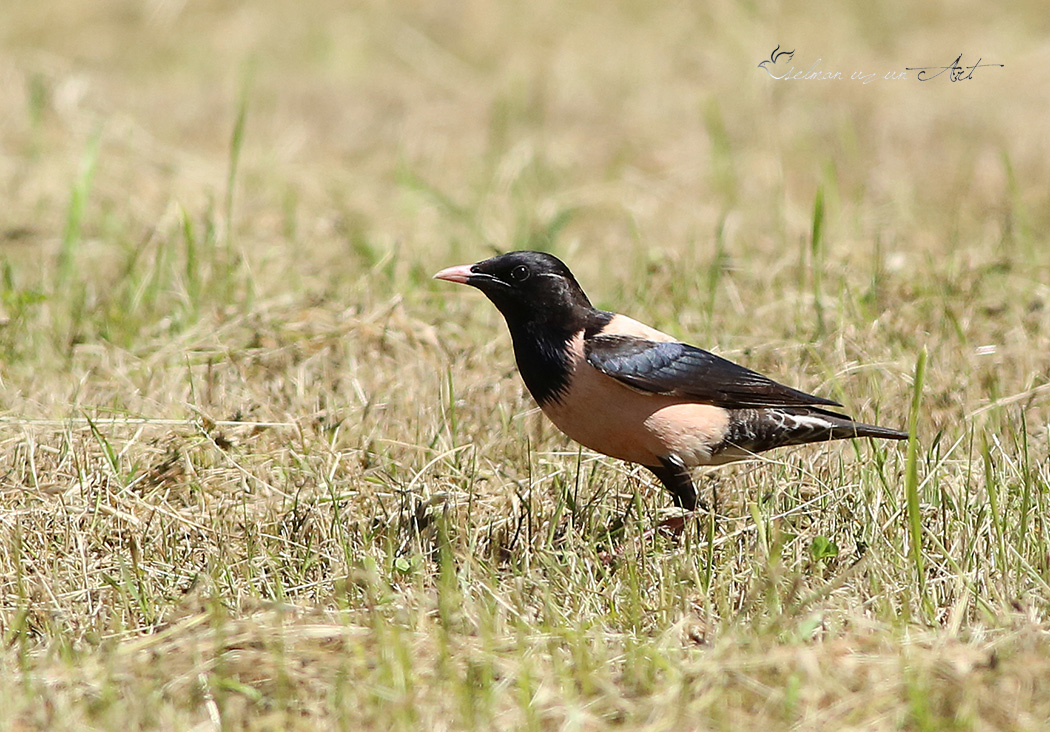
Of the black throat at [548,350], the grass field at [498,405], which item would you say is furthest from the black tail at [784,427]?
the black throat at [548,350]

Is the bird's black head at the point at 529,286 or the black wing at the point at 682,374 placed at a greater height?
the bird's black head at the point at 529,286

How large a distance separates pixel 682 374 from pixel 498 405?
2.81ft

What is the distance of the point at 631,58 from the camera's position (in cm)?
1103

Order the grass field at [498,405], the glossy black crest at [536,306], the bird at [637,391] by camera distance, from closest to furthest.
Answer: the grass field at [498,405], the bird at [637,391], the glossy black crest at [536,306]

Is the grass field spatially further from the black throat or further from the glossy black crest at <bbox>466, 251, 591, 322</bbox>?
the glossy black crest at <bbox>466, 251, 591, 322</bbox>

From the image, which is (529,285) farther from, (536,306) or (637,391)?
(637,391)

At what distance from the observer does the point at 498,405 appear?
4.72m

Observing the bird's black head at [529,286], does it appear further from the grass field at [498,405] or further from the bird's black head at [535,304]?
the grass field at [498,405]

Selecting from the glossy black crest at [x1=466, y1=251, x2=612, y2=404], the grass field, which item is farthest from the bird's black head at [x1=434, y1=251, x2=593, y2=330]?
the grass field

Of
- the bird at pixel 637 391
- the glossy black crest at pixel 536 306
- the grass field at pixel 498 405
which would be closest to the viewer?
the grass field at pixel 498 405

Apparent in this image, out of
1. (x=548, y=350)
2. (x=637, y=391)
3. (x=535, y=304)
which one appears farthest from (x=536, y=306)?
(x=637, y=391)

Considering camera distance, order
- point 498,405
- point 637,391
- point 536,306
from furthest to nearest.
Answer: point 498,405, point 536,306, point 637,391

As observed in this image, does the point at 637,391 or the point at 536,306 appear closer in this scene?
the point at 637,391

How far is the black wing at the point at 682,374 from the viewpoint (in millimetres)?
3982
